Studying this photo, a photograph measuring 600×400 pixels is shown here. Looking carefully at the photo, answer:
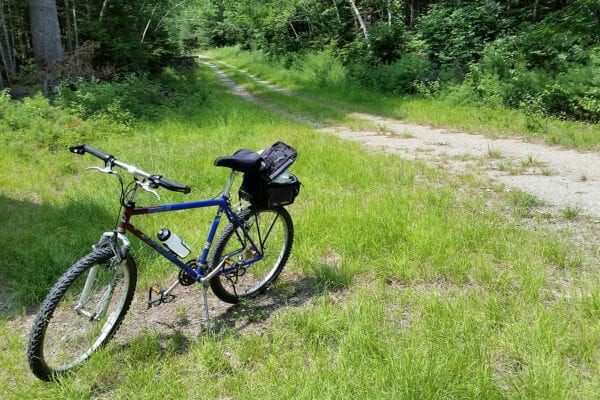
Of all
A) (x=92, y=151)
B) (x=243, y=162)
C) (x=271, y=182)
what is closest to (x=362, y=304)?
(x=271, y=182)

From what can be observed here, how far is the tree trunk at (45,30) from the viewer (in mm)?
11812

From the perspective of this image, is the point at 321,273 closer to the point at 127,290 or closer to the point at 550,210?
the point at 127,290

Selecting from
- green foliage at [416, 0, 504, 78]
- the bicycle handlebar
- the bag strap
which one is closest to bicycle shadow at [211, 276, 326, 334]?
the bag strap

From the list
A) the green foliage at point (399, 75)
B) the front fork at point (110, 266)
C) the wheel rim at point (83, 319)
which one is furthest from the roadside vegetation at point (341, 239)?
the green foliage at point (399, 75)

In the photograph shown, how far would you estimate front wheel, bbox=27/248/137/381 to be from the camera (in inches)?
104

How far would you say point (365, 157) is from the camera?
320 inches

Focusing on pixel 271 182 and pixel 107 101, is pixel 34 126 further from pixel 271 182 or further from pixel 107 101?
pixel 271 182

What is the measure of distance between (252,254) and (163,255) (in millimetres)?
905

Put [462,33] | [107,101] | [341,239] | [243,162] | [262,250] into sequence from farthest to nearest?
[462,33] → [107,101] → [341,239] → [262,250] → [243,162]

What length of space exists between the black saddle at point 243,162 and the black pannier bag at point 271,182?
3.7 inches

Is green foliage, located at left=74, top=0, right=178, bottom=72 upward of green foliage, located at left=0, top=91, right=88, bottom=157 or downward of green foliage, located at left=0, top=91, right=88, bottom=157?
upward

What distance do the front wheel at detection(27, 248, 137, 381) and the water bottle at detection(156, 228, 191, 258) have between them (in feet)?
0.86

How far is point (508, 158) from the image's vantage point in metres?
8.29

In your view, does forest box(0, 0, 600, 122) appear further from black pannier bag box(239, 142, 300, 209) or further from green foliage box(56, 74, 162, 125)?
black pannier bag box(239, 142, 300, 209)
